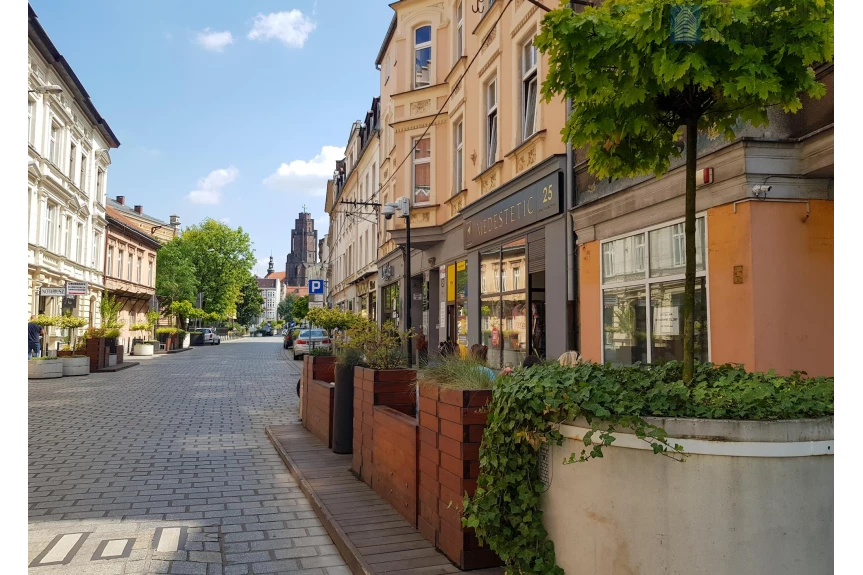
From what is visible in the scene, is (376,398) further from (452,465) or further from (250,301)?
(250,301)

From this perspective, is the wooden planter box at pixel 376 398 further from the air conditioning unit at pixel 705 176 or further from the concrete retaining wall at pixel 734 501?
the air conditioning unit at pixel 705 176

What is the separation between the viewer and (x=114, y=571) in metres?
4.15

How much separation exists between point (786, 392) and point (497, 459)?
4.80 feet

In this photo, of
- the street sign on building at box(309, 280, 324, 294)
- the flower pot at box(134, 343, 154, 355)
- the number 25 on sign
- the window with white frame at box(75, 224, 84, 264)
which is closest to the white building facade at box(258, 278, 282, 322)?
the flower pot at box(134, 343, 154, 355)

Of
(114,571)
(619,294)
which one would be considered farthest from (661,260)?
(114,571)

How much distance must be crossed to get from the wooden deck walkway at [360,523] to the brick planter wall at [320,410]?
502 mm

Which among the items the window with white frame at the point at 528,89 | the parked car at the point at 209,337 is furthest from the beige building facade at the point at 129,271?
the window with white frame at the point at 528,89

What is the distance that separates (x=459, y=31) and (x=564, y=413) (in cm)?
1725

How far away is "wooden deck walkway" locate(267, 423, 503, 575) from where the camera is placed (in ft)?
13.4

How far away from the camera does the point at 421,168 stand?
20.4 m

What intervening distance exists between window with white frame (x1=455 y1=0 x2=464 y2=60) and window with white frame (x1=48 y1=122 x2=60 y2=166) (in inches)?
802

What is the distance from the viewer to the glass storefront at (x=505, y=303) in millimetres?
13461

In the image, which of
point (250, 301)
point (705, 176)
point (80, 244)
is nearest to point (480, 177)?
point (705, 176)

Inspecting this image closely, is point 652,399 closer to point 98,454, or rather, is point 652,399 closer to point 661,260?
point 661,260
